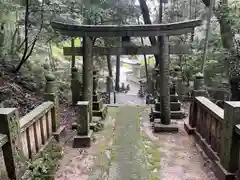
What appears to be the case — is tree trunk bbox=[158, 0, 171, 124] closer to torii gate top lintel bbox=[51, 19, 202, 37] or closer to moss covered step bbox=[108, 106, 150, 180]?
torii gate top lintel bbox=[51, 19, 202, 37]

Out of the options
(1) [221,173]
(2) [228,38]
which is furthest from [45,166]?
(2) [228,38]

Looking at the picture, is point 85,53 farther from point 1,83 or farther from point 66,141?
point 1,83

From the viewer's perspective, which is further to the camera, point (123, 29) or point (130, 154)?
point (123, 29)

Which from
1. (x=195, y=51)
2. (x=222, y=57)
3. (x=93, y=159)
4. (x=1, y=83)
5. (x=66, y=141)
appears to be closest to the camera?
(x=93, y=159)

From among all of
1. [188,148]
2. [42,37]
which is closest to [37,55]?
[42,37]

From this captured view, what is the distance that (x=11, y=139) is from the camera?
101 inches

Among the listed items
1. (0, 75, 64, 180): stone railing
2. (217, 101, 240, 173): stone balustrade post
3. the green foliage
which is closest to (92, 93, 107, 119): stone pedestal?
(0, 75, 64, 180): stone railing

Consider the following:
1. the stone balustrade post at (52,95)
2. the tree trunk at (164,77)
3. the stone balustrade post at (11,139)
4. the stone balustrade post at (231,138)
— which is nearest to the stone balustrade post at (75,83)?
the stone balustrade post at (52,95)

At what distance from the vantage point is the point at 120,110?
21.3ft

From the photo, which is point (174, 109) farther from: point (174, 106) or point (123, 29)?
point (123, 29)

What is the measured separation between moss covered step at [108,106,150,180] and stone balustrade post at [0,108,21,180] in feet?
4.30

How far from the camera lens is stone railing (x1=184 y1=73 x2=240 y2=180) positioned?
284 cm

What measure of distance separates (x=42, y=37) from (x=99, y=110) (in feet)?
11.0

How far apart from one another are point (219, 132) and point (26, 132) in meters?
2.81
